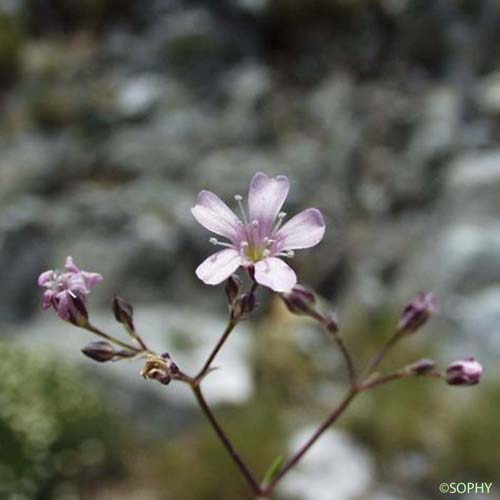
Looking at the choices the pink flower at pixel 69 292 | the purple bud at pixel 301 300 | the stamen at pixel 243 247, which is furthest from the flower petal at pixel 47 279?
the purple bud at pixel 301 300

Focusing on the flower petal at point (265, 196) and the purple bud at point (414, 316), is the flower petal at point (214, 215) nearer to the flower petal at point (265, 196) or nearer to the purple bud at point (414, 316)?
the flower petal at point (265, 196)

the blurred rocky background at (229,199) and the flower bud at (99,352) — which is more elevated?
the blurred rocky background at (229,199)

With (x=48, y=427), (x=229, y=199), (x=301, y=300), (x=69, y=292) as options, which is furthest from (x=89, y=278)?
(x=229, y=199)

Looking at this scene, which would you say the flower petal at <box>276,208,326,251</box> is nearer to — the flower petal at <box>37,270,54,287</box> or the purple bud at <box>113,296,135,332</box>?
the purple bud at <box>113,296,135,332</box>

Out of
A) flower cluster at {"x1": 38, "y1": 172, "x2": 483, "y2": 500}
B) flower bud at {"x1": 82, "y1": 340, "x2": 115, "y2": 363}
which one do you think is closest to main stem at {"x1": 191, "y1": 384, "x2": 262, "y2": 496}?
flower cluster at {"x1": 38, "y1": 172, "x2": 483, "y2": 500}

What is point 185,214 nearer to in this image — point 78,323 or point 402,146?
point 402,146

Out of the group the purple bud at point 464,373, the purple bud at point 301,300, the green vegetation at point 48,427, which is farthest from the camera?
the green vegetation at point 48,427
